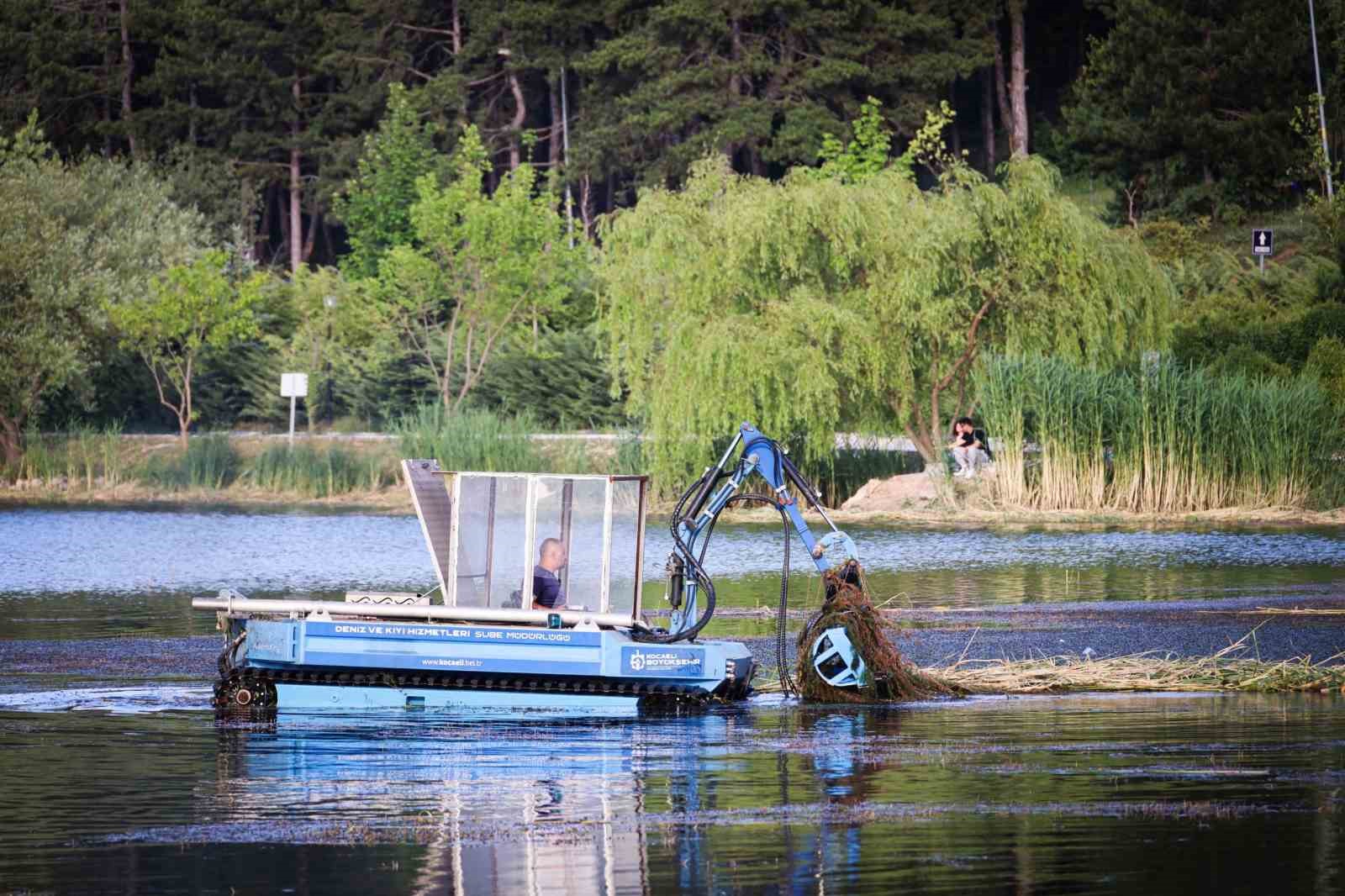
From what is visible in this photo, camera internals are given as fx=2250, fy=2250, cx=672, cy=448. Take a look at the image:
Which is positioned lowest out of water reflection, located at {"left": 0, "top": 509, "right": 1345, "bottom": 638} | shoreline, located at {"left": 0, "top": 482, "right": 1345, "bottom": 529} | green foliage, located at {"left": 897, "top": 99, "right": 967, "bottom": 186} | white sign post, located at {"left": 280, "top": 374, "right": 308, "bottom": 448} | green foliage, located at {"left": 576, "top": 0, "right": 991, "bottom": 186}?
water reflection, located at {"left": 0, "top": 509, "right": 1345, "bottom": 638}

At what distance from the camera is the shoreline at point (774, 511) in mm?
42250

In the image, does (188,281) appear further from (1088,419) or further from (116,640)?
(116,640)

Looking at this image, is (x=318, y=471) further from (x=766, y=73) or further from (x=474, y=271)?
(x=766, y=73)

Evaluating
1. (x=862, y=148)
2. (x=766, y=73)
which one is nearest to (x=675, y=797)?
(x=862, y=148)

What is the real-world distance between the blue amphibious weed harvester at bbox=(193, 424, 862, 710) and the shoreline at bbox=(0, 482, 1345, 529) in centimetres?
2312

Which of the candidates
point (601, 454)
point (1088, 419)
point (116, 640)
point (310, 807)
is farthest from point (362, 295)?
point (310, 807)

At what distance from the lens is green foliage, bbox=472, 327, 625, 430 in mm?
65750

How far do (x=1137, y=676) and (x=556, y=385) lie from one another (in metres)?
47.3

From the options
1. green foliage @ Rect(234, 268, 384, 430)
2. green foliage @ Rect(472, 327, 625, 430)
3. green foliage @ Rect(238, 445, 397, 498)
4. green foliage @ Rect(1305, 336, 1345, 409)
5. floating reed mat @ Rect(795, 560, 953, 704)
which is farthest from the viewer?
green foliage @ Rect(234, 268, 384, 430)

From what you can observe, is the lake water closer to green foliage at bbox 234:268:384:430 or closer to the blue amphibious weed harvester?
the blue amphibious weed harvester

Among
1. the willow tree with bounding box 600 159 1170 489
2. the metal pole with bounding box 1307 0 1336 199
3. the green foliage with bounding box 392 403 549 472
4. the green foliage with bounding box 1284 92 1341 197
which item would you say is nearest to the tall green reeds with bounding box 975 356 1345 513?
the willow tree with bounding box 600 159 1170 489

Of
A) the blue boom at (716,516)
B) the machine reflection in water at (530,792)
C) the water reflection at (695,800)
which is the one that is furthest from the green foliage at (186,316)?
the water reflection at (695,800)

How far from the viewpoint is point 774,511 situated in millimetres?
48531

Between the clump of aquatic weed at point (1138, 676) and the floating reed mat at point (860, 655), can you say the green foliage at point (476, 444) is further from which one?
the floating reed mat at point (860, 655)
